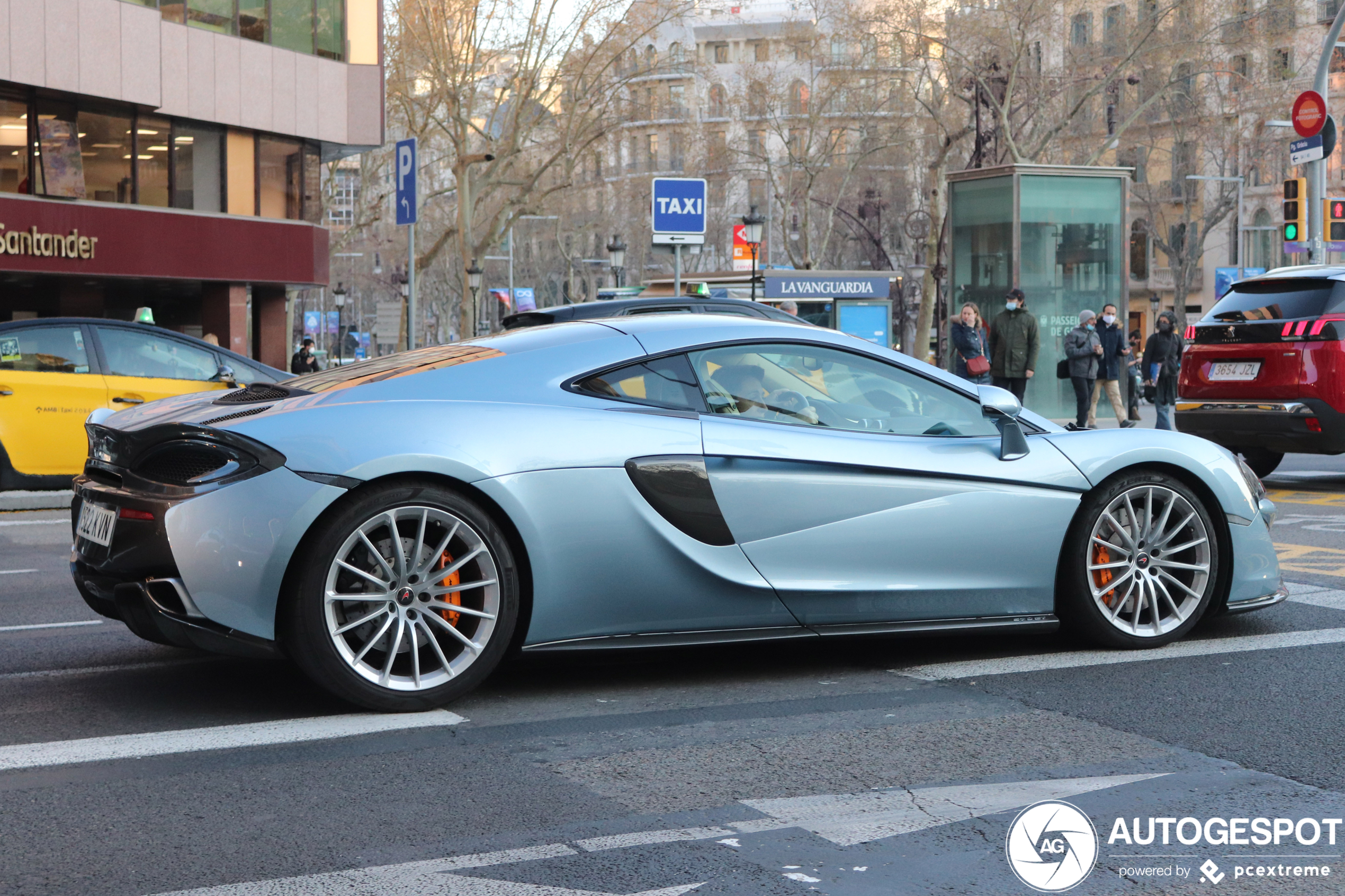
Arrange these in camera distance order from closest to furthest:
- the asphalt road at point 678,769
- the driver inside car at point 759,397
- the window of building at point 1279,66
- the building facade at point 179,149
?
1. the asphalt road at point 678,769
2. the driver inside car at point 759,397
3. the building facade at point 179,149
4. the window of building at point 1279,66

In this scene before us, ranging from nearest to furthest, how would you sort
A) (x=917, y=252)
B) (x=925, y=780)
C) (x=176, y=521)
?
1. (x=925, y=780)
2. (x=176, y=521)
3. (x=917, y=252)

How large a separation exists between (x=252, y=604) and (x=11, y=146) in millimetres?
25306

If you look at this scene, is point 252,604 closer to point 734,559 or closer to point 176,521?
point 176,521

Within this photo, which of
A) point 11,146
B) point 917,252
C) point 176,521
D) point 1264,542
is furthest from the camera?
point 917,252

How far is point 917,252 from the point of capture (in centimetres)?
5797

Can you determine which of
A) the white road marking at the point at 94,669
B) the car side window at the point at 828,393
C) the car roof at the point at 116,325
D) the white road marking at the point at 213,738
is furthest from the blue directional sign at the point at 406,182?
the white road marking at the point at 213,738

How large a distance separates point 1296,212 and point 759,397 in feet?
60.9

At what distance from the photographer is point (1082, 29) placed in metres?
44.7

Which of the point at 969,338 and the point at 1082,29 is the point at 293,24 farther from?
the point at 1082,29

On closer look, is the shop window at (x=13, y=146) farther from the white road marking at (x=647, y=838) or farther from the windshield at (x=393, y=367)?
the white road marking at (x=647, y=838)

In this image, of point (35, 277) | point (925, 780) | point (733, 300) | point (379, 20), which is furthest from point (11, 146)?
point (925, 780)

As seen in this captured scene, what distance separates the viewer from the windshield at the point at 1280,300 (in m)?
11.8

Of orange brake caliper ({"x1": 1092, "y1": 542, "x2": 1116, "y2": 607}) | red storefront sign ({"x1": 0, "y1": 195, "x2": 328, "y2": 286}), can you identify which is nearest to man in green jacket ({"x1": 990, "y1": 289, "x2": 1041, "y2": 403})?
orange brake caliper ({"x1": 1092, "y1": 542, "x2": 1116, "y2": 607})

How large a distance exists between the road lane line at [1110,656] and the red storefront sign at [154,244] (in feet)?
81.9
